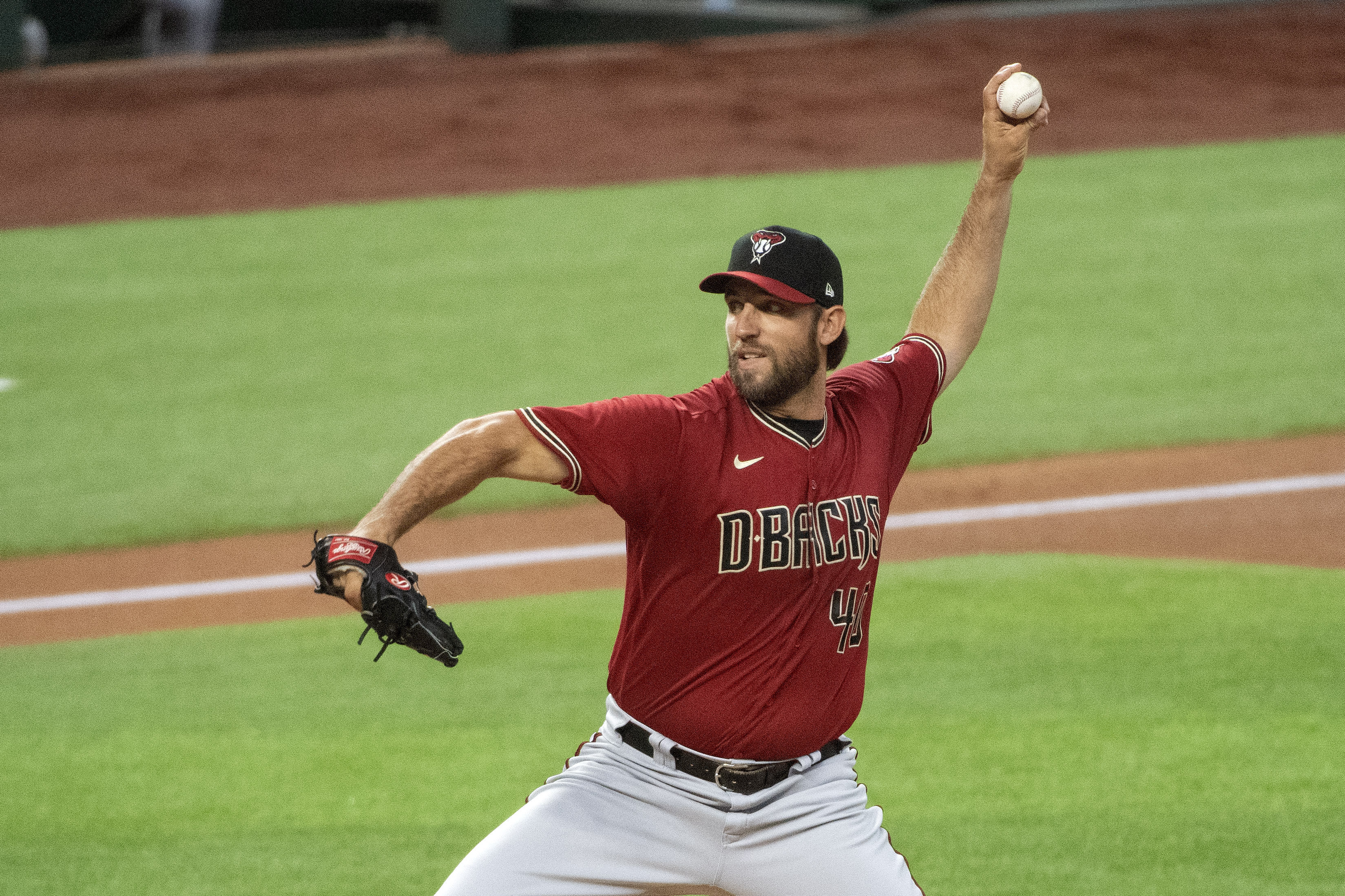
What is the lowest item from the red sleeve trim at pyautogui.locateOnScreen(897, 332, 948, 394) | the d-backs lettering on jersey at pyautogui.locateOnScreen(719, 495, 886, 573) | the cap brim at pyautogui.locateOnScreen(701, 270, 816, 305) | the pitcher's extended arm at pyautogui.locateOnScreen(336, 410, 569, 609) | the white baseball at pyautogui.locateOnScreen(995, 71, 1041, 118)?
the d-backs lettering on jersey at pyautogui.locateOnScreen(719, 495, 886, 573)

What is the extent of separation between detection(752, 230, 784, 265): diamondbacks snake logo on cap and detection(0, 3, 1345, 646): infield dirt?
458 inches

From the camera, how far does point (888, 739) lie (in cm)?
525

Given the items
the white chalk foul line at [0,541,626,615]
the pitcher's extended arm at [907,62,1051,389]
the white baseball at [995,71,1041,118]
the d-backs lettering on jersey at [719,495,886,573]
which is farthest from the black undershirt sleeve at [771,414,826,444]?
the white chalk foul line at [0,541,626,615]

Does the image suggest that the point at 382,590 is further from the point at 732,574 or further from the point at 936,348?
the point at 936,348

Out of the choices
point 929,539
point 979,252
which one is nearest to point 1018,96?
point 979,252

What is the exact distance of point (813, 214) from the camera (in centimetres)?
1341

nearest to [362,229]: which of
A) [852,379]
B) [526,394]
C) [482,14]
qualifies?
[526,394]

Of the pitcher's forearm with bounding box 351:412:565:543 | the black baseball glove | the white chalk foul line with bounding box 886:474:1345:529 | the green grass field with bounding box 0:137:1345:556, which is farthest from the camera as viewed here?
the green grass field with bounding box 0:137:1345:556

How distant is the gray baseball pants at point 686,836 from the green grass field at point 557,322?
484 cm

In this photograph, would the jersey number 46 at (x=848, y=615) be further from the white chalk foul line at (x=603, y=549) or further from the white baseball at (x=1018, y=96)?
the white chalk foul line at (x=603, y=549)

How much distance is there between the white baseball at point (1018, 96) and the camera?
405 centimetres

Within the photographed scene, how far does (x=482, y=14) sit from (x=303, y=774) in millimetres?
15302

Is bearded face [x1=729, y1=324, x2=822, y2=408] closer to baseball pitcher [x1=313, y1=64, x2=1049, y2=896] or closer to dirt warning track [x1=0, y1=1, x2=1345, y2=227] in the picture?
baseball pitcher [x1=313, y1=64, x2=1049, y2=896]

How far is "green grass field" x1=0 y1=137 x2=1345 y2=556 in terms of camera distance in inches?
341
